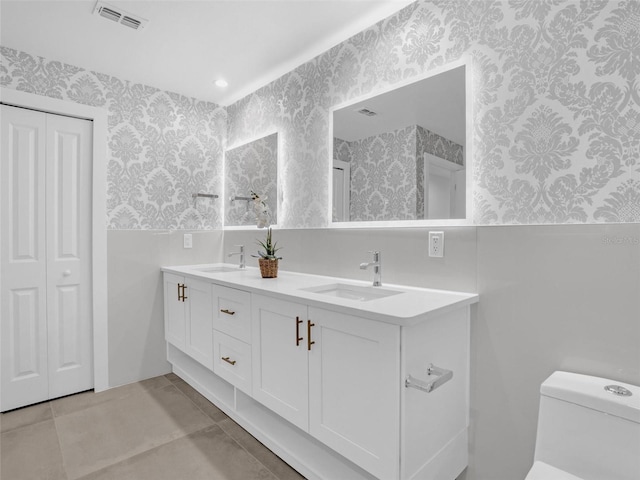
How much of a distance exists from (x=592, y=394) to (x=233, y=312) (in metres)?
1.59

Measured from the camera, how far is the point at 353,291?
1896mm

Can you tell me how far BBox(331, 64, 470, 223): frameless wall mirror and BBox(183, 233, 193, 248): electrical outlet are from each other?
147 cm

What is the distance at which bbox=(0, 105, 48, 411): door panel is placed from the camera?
2.28 meters

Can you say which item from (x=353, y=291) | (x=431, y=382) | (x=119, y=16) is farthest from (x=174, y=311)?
(x=431, y=382)

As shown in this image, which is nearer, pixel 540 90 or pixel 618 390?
pixel 618 390

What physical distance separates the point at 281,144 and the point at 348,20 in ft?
2.99

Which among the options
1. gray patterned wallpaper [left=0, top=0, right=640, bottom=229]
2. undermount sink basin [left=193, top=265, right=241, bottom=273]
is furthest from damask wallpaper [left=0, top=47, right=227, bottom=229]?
undermount sink basin [left=193, top=265, right=241, bottom=273]

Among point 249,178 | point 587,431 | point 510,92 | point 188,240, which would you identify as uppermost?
point 510,92

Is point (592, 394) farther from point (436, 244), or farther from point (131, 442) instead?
point (131, 442)

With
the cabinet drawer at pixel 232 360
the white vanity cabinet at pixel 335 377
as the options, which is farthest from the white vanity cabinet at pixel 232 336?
the white vanity cabinet at pixel 335 377

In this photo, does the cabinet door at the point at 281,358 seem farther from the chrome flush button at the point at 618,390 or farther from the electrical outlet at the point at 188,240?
the electrical outlet at the point at 188,240

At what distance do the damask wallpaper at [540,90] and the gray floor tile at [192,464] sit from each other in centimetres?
162

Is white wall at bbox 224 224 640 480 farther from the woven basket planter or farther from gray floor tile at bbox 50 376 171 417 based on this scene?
gray floor tile at bbox 50 376 171 417

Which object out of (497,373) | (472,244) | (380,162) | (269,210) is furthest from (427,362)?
(269,210)
